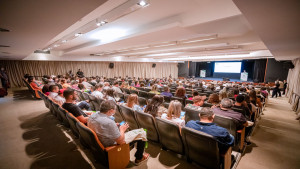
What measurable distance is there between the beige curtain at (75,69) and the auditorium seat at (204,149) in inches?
586

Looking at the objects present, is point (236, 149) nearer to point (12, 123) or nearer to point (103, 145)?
point (103, 145)

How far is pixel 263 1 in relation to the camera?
59.0 inches

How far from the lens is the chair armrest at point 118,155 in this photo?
1.86 meters

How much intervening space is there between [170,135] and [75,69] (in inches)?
572

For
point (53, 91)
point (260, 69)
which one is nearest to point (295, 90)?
point (260, 69)

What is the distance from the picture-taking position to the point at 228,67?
1827 centimetres

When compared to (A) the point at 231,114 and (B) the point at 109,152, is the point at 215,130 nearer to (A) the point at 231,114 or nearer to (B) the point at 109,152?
(A) the point at 231,114

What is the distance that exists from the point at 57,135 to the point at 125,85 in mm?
4870

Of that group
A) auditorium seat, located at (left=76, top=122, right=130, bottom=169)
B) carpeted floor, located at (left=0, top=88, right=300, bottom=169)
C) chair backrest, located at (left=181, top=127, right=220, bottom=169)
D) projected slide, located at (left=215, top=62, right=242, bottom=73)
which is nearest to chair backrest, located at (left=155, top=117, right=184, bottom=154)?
chair backrest, located at (left=181, top=127, right=220, bottom=169)

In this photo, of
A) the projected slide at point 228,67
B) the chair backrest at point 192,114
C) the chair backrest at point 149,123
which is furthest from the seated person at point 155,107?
the projected slide at point 228,67

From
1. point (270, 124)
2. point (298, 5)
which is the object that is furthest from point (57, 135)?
point (270, 124)

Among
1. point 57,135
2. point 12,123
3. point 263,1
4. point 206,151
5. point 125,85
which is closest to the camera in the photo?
point 263,1

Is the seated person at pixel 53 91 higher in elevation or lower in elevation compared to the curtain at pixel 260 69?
lower

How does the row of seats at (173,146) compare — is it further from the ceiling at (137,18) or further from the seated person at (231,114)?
the ceiling at (137,18)
